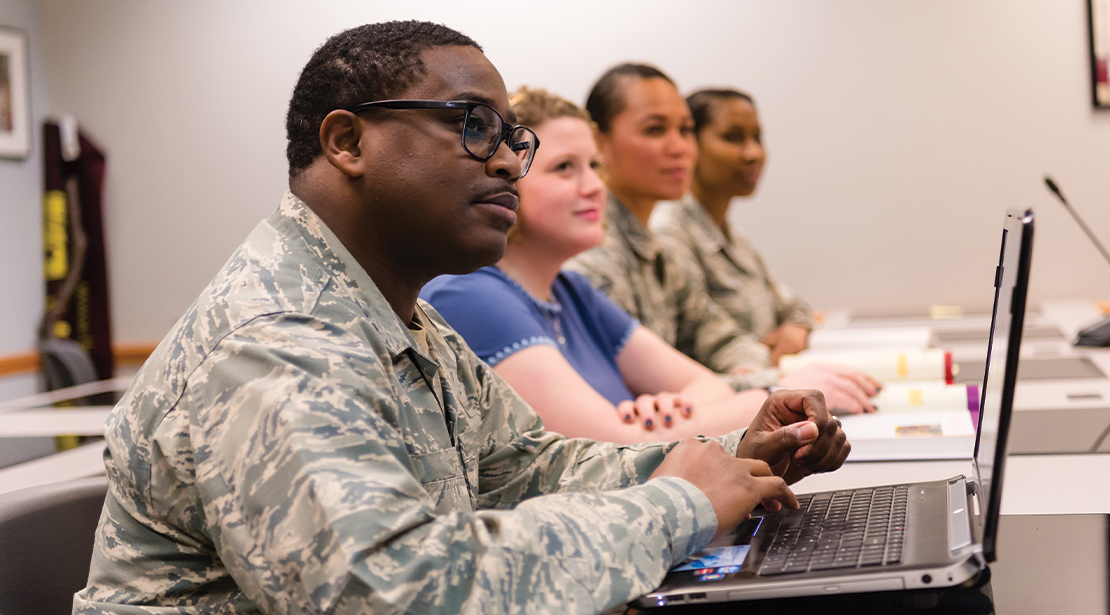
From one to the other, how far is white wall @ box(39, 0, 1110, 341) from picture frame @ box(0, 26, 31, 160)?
0.93ft

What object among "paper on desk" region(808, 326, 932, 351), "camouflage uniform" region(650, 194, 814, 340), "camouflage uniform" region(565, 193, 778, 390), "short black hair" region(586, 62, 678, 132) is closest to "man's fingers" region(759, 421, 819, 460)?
"camouflage uniform" region(565, 193, 778, 390)

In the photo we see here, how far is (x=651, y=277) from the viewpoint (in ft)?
6.95

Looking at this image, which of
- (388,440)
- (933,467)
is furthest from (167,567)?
(933,467)

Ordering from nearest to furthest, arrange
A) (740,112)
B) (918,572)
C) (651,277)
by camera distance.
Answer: (918,572) < (651,277) < (740,112)

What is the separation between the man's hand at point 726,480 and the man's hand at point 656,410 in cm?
49

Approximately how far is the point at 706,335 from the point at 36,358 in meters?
3.26

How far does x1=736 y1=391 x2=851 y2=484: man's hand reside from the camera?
3.05 feet

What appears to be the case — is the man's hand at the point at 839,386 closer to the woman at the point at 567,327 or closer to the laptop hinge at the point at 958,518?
the woman at the point at 567,327

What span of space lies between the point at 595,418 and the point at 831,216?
113 inches

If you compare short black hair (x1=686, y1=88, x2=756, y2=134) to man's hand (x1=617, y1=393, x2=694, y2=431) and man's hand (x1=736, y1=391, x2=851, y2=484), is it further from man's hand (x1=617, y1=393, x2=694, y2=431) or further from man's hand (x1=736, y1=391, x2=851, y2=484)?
man's hand (x1=736, y1=391, x2=851, y2=484)

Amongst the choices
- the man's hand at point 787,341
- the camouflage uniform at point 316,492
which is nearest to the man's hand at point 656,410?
the camouflage uniform at point 316,492

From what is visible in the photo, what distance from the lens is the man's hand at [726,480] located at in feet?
2.43

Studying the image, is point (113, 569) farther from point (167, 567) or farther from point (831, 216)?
point (831, 216)

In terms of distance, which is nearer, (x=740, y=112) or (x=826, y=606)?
(x=826, y=606)
